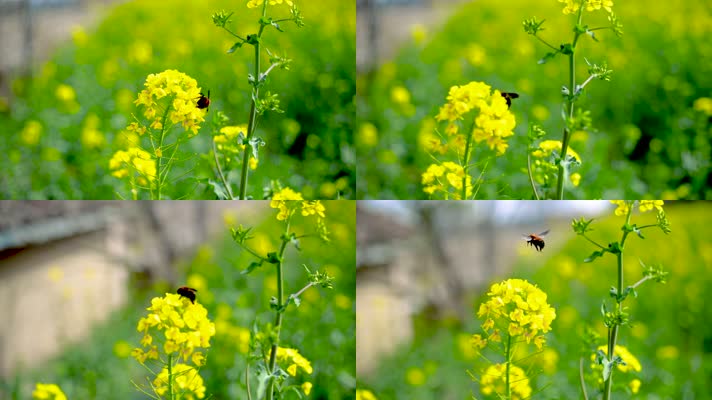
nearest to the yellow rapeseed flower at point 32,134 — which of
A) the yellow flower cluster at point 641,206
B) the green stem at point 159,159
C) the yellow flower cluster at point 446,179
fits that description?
the green stem at point 159,159

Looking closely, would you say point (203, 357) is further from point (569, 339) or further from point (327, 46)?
point (569, 339)

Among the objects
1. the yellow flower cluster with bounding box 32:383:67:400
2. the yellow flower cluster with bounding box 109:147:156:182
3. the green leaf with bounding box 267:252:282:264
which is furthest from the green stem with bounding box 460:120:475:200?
the yellow flower cluster with bounding box 32:383:67:400

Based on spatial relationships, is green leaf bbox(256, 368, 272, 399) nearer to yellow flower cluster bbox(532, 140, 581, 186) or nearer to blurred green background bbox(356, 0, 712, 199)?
yellow flower cluster bbox(532, 140, 581, 186)

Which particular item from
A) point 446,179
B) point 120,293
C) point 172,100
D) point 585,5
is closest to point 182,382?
point 172,100

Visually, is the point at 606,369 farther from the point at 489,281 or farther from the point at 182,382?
the point at 182,382

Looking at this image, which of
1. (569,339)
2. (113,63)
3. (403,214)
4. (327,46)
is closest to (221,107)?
(327,46)

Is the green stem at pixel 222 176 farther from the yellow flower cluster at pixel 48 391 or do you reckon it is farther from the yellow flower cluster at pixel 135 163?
the yellow flower cluster at pixel 48 391
